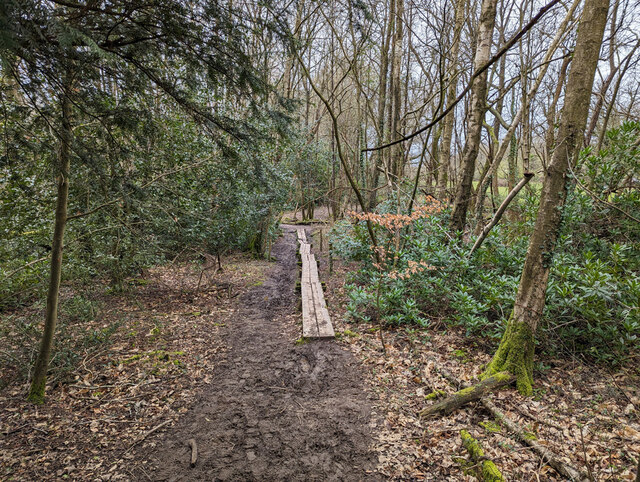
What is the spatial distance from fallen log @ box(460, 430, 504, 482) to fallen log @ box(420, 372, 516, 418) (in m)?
0.33

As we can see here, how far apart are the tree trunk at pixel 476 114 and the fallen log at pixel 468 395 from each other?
3.08 meters

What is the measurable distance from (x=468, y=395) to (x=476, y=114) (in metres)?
4.46

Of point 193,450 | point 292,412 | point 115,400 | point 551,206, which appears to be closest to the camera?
point 193,450

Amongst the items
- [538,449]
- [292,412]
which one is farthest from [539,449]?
[292,412]

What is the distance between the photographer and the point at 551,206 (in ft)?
10.0

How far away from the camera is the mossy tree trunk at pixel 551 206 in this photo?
2.85m

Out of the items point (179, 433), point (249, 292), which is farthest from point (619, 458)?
point (249, 292)

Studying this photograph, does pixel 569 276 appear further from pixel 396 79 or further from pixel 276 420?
pixel 396 79

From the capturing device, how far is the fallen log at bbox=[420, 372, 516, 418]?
313cm

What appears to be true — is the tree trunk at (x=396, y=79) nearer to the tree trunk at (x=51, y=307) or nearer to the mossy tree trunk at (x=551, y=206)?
the mossy tree trunk at (x=551, y=206)

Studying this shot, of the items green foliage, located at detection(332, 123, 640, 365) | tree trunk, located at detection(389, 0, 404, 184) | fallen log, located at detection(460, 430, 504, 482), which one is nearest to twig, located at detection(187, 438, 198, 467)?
fallen log, located at detection(460, 430, 504, 482)

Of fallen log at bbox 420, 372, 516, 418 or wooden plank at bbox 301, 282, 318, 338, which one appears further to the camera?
wooden plank at bbox 301, 282, 318, 338

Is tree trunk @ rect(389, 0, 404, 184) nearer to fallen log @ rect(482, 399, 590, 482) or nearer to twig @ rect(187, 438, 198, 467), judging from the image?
fallen log @ rect(482, 399, 590, 482)

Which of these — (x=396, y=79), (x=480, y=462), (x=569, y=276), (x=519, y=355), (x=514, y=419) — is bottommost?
(x=480, y=462)
